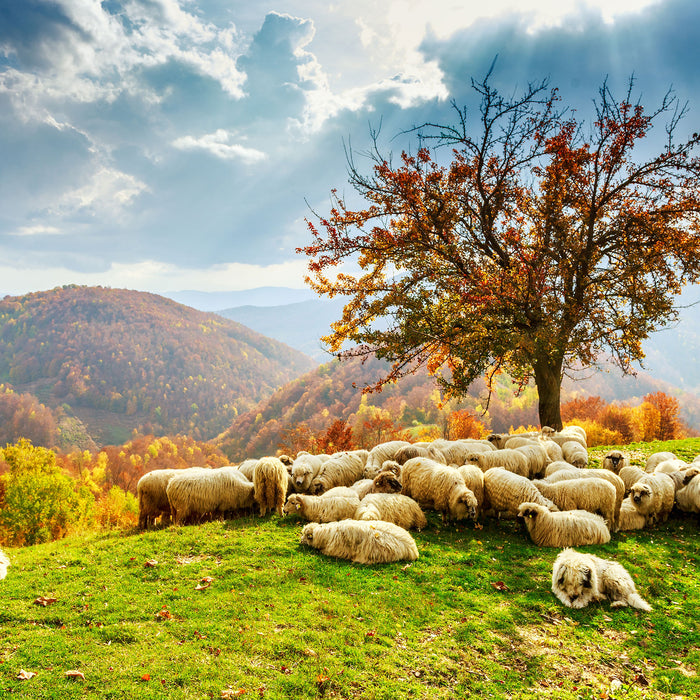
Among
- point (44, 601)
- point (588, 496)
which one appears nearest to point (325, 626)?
point (44, 601)

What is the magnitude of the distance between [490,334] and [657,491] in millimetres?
5947

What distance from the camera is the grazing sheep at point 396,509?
8837 millimetres

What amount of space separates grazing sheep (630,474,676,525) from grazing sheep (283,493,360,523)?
646cm

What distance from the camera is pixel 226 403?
19762 cm

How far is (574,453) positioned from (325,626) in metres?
10.9

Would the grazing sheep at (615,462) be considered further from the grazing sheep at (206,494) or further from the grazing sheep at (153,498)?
the grazing sheep at (153,498)

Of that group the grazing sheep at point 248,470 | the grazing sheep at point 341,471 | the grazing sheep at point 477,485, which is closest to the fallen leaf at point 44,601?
the grazing sheep at point 248,470

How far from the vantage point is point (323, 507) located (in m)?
9.34

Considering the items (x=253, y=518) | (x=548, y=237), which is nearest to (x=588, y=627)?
(x=253, y=518)

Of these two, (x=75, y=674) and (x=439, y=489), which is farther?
(x=439, y=489)

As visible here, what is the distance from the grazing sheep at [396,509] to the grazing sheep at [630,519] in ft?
14.8

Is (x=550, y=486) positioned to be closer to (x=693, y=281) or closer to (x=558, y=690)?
(x=558, y=690)

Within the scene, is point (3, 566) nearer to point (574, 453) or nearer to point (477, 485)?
point (477, 485)

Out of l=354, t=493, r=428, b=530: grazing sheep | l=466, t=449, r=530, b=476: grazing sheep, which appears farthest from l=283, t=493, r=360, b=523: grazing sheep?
l=466, t=449, r=530, b=476: grazing sheep
